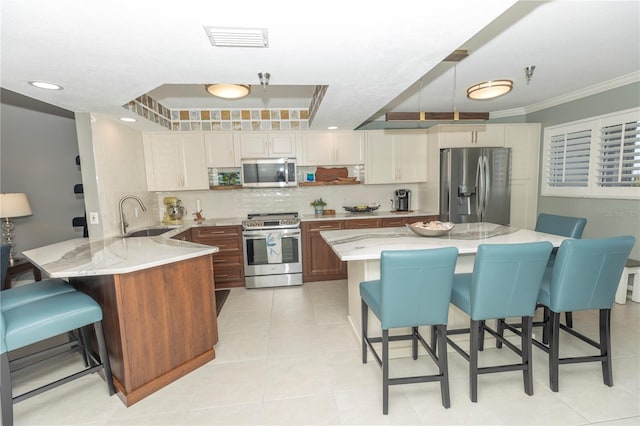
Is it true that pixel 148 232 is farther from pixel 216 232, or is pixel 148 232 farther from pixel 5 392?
pixel 5 392

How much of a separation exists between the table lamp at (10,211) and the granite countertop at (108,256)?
1.21 metres

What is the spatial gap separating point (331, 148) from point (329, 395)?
324cm

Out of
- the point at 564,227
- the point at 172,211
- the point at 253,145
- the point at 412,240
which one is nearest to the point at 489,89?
the point at 564,227

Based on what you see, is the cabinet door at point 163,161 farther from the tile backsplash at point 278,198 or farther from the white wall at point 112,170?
the tile backsplash at point 278,198

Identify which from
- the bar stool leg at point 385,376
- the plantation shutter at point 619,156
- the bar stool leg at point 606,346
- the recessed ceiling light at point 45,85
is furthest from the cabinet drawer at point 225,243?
the plantation shutter at point 619,156

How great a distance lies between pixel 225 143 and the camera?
13.3 ft

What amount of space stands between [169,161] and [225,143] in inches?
31.7

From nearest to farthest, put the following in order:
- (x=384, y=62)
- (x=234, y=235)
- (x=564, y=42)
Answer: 1. (x=384, y=62)
2. (x=564, y=42)
3. (x=234, y=235)

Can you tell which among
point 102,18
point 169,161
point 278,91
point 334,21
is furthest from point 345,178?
point 102,18

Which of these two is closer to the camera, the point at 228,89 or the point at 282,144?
the point at 228,89

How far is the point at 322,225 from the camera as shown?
4047 millimetres

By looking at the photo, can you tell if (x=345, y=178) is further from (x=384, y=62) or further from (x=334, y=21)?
(x=334, y=21)

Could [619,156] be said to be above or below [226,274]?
above

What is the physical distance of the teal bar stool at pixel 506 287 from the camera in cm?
163
